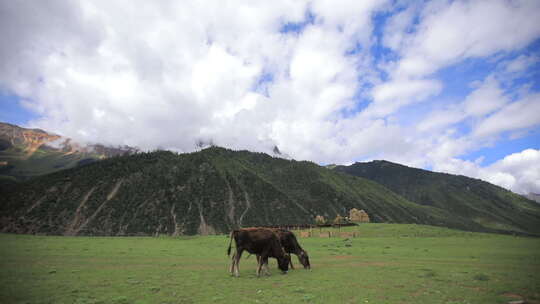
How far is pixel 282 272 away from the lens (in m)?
21.2

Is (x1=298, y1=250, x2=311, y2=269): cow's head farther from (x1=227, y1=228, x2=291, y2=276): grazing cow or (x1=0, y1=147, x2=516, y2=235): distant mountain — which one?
(x1=0, y1=147, x2=516, y2=235): distant mountain

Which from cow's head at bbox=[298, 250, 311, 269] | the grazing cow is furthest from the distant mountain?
the grazing cow

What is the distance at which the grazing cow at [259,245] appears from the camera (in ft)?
67.1

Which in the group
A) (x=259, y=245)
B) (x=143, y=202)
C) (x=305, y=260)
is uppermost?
(x=143, y=202)

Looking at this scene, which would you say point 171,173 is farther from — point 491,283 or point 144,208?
point 491,283

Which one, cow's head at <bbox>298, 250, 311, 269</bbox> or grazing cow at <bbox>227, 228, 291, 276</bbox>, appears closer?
grazing cow at <bbox>227, 228, 291, 276</bbox>

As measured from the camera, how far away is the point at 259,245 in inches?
814

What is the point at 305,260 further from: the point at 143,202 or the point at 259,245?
the point at 143,202

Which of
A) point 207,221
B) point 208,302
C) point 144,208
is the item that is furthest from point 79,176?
point 208,302

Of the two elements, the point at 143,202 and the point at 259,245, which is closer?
the point at 259,245

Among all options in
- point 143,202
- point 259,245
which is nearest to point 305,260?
point 259,245

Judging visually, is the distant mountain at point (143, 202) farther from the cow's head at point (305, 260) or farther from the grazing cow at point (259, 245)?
the grazing cow at point (259, 245)

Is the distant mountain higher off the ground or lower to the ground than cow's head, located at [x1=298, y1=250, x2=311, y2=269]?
higher

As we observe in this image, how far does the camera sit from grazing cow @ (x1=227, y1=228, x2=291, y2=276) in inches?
805
